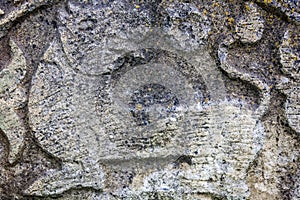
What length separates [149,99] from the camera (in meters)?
1.63

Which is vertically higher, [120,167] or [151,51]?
[151,51]

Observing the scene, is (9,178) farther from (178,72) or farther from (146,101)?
(178,72)

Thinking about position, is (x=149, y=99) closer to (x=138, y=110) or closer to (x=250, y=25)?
(x=138, y=110)

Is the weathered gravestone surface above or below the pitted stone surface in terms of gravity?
below

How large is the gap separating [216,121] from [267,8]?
12.5 inches

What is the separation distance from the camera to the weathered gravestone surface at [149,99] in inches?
62.1

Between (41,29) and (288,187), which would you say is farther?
(288,187)

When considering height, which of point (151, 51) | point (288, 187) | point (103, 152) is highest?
point (151, 51)

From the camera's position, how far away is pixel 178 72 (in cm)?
163

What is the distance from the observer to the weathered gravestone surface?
1.58 meters

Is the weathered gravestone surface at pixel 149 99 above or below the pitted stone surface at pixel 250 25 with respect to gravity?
below

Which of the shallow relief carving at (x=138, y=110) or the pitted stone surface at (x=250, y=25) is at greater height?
the pitted stone surface at (x=250, y=25)

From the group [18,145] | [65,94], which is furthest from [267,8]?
[18,145]

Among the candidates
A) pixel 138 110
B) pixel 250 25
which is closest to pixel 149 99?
pixel 138 110
